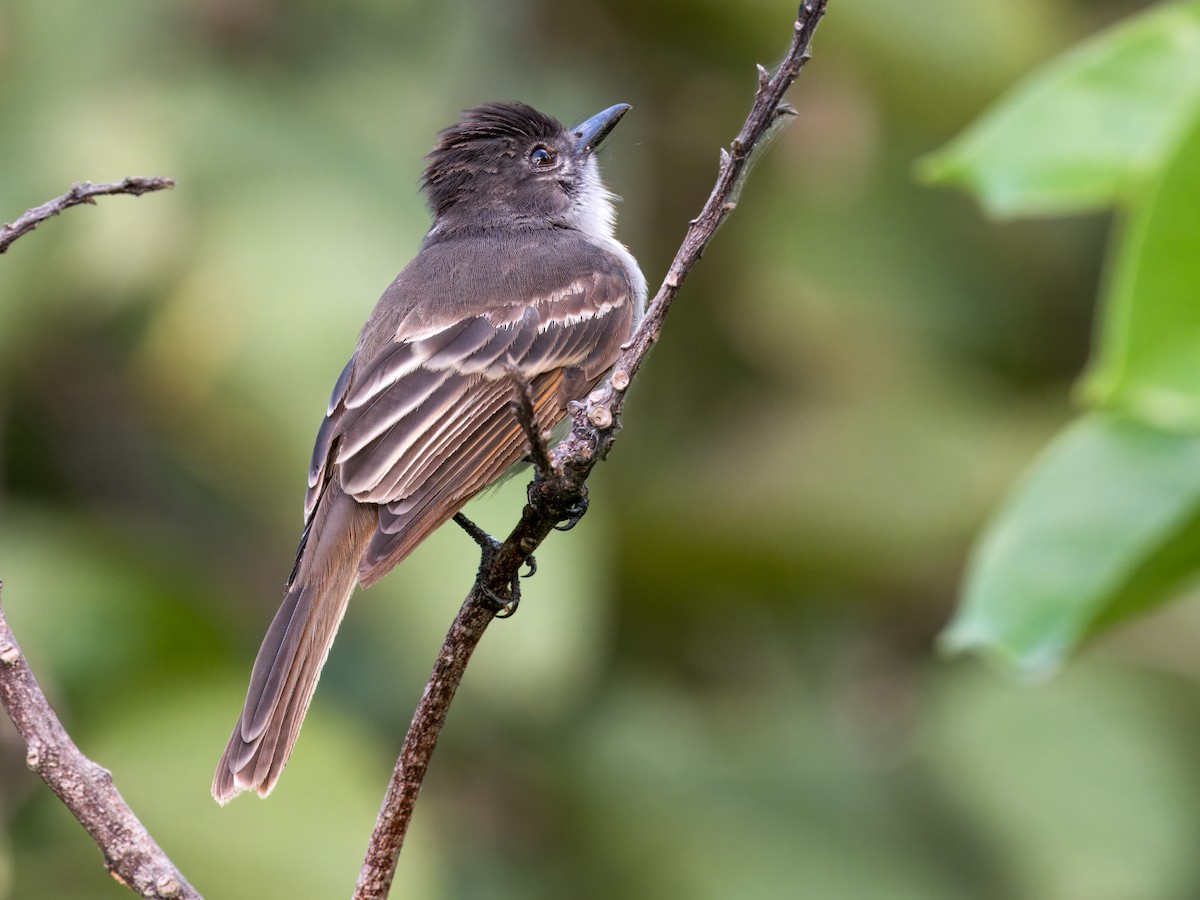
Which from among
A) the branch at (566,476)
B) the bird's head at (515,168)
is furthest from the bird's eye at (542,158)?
A: the branch at (566,476)

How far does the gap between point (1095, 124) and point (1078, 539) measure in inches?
28.7

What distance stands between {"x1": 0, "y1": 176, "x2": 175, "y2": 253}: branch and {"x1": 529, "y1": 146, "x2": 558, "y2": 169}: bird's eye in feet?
8.00

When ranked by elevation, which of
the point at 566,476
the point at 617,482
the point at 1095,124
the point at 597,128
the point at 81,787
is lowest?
the point at 81,787

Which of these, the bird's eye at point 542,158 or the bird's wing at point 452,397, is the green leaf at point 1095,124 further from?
the bird's eye at point 542,158

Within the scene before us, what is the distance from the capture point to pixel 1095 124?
Answer: 274cm

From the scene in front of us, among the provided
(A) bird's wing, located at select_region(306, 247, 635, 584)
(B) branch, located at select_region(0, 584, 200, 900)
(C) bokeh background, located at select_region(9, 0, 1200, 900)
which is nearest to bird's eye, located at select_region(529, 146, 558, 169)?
(C) bokeh background, located at select_region(9, 0, 1200, 900)

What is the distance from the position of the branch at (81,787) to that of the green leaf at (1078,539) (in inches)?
51.9

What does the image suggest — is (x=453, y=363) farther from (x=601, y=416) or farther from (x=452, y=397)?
(x=601, y=416)

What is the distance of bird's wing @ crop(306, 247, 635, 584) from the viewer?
3.16 metres

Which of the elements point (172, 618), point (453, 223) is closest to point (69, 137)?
point (453, 223)

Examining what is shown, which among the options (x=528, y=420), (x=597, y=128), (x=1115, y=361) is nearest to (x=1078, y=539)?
(x=1115, y=361)

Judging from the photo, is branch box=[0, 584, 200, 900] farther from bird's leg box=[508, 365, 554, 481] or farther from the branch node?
the branch node

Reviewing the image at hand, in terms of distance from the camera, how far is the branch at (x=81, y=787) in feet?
6.10

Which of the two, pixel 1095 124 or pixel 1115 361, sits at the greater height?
pixel 1095 124
